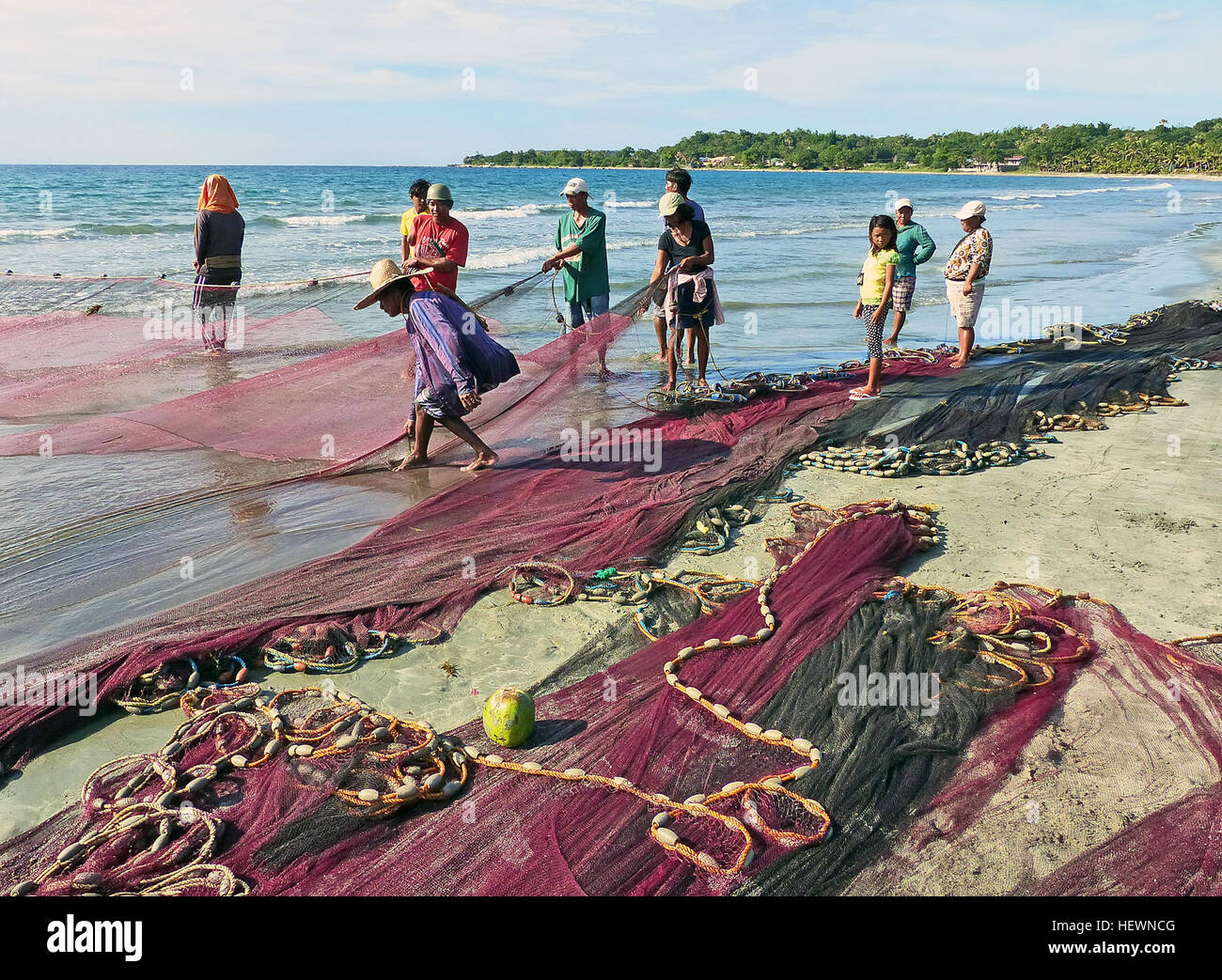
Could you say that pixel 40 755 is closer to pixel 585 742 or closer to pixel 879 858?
pixel 585 742

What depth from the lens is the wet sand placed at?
9.14 ft

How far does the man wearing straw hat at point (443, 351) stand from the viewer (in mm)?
5492

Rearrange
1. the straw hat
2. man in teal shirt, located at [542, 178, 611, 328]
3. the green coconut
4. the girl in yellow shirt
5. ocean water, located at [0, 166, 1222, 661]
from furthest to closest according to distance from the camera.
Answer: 1. man in teal shirt, located at [542, 178, 611, 328]
2. the girl in yellow shirt
3. the straw hat
4. ocean water, located at [0, 166, 1222, 661]
5. the green coconut

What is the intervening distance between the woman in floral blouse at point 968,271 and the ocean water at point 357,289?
1.64 metres

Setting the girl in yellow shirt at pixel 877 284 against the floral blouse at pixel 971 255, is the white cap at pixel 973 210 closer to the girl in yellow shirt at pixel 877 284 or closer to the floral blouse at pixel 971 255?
the floral blouse at pixel 971 255

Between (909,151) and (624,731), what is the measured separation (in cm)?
13695

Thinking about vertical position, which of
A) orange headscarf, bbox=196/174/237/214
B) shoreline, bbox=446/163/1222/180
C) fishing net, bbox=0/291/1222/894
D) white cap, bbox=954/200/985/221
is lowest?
fishing net, bbox=0/291/1222/894

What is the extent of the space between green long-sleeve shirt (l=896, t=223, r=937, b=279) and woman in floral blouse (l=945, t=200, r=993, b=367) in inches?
17.5

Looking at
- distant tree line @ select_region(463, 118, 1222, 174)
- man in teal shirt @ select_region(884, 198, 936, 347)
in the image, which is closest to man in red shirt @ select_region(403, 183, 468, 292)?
man in teal shirt @ select_region(884, 198, 936, 347)

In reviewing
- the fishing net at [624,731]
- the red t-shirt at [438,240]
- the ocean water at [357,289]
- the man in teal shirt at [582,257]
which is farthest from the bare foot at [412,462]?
the man in teal shirt at [582,257]

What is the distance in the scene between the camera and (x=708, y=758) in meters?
3.03

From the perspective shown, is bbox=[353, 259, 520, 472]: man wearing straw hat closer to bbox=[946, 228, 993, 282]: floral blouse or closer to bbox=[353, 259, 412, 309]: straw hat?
bbox=[353, 259, 412, 309]: straw hat

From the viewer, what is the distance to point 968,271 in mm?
8750

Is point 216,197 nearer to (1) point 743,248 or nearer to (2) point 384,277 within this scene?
(2) point 384,277
